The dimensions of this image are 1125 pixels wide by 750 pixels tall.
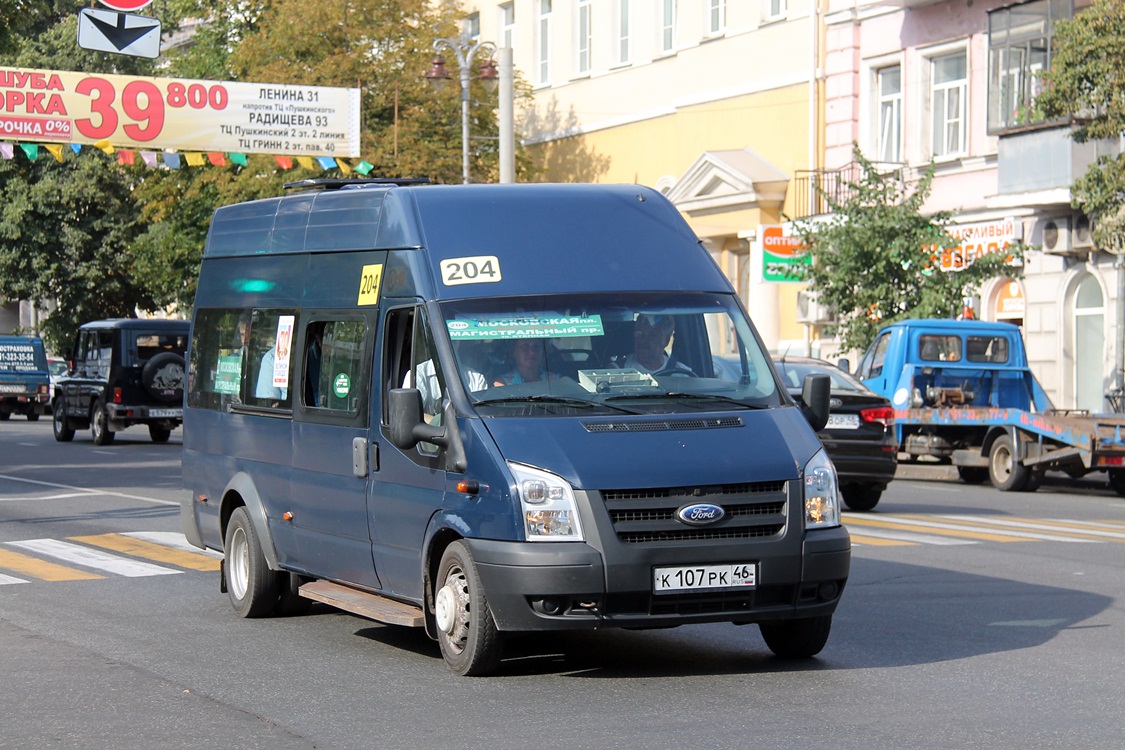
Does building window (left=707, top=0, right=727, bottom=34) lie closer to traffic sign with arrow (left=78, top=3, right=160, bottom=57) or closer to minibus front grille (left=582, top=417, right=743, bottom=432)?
traffic sign with arrow (left=78, top=3, right=160, bottom=57)

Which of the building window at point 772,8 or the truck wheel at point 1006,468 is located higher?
the building window at point 772,8

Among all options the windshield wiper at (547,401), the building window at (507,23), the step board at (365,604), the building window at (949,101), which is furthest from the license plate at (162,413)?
the windshield wiper at (547,401)

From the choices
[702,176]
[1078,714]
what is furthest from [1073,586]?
[702,176]

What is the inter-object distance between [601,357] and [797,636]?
5.46 ft

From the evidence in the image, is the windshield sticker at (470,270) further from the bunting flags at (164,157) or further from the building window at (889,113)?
the building window at (889,113)

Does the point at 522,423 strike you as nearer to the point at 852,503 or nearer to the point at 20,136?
the point at 852,503

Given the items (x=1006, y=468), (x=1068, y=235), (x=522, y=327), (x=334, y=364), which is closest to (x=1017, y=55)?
(x=1068, y=235)

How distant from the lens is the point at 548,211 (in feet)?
30.9

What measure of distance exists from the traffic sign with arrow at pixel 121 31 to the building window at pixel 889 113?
23685 millimetres

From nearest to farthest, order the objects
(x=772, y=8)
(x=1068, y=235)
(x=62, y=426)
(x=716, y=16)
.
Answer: (x=1068, y=235), (x=62, y=426), (x=772, y=8), (x=716, y=16)

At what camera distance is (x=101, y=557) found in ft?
47.9

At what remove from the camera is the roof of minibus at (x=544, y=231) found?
9.23m

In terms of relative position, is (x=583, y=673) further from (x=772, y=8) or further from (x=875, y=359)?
(x=772, y=8)

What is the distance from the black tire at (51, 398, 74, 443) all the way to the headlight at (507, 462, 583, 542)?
94.2ft
